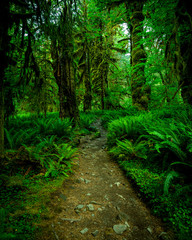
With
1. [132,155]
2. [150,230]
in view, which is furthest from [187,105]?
[150,230]

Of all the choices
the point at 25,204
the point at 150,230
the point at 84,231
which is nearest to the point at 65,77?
the point at 25,204

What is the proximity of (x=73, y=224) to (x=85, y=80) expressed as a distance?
39.1 ft

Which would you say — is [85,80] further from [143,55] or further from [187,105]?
[187,105]

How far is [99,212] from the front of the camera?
→ 2119mm

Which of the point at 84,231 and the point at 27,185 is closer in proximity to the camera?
the point at 84,231

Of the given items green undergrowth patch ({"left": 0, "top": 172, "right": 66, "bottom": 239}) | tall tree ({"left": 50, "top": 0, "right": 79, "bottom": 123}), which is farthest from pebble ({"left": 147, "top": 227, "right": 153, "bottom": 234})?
tall tree ({"left": 50, "top": 0, "right": 79, "bottom": 123})

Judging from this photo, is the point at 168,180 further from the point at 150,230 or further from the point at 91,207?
the point at 91,207

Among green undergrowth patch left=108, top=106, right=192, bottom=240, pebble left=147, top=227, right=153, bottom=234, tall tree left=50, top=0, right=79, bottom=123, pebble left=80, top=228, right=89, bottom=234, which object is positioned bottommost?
pebble left=147, top=227, right=153, bottom=234

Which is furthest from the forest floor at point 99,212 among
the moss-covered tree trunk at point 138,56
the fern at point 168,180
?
the moss-covered tree trunk at point 138,56

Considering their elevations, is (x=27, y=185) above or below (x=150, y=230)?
above

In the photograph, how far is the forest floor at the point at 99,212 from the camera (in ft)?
5.58

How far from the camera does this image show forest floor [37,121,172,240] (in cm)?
170

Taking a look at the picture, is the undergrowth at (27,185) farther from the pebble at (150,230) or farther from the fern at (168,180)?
the fern at (168,180)

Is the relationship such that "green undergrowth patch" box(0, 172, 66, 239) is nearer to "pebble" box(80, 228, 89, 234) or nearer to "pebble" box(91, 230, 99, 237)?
"pebble" box(80, 228, 89, 234)
